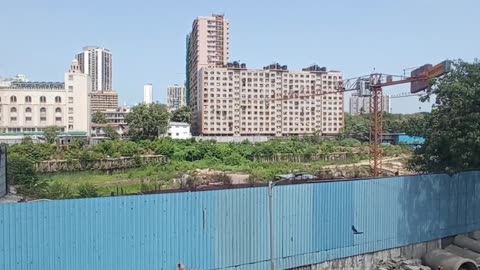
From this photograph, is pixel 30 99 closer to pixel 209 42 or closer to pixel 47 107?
pixel 47 107

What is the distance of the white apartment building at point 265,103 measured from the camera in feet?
275

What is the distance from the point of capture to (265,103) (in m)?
87.2

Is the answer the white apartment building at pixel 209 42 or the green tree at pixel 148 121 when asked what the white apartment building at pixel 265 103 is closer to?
the white apartment building at pixel 209 42

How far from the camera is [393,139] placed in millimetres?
79312

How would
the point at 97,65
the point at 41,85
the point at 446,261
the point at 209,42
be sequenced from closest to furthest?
1. the point at 446,261
2. the point at 41,85
3. the point at 209,42
4. the point at 97,65

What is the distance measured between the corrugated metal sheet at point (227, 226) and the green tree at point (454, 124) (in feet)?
2.51

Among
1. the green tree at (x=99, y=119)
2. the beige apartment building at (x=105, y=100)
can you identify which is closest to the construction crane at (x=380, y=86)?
the green tree at (x=99, y=119)

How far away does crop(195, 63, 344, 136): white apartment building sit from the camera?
83.7m

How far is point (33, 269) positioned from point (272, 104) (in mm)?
82007

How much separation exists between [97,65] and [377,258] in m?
162

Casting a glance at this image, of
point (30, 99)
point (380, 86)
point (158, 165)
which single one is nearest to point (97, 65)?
point (30, 99)

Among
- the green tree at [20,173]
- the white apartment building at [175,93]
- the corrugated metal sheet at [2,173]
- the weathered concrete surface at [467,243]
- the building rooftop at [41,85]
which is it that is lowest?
the weathered concrete surface at [467,243]

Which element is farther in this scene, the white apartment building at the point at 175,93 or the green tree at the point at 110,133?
the white apartment building at the point at 175,93

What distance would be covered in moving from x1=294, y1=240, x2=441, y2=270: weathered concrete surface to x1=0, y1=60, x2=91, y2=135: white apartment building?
73276mm
